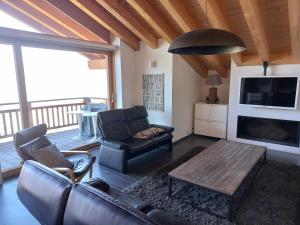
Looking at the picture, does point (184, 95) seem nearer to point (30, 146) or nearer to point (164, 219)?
point (30, 146)

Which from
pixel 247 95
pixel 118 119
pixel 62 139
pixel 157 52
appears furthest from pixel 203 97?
pixel 62 139

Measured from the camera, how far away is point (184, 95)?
Result: 5074 mm

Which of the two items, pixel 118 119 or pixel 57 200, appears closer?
pixel 57 200

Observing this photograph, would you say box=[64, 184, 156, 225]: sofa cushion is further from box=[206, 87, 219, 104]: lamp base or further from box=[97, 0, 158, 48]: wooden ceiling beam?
box=[206, 87, 219, 104]: lamp base

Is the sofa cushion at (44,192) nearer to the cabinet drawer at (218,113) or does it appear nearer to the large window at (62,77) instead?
the large window at (62,77)

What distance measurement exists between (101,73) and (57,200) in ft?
16.4

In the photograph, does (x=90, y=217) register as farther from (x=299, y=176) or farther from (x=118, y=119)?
(x=299, y=176)

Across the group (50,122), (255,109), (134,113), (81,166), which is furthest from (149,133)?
(50,122)

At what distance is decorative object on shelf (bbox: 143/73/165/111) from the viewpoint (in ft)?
15.5

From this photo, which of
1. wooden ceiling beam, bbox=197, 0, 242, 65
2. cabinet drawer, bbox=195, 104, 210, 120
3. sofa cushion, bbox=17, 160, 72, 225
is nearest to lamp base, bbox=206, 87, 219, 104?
cabinet drawer, bbox=195, 104, 210, 120

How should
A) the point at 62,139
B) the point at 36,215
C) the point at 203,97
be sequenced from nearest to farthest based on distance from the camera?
the point at 36,215
the point at 62,139
the point at 203,97

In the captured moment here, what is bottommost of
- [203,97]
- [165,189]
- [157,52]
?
[165,189]

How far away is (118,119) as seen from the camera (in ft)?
13.2

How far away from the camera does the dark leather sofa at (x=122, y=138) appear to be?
3358mm
